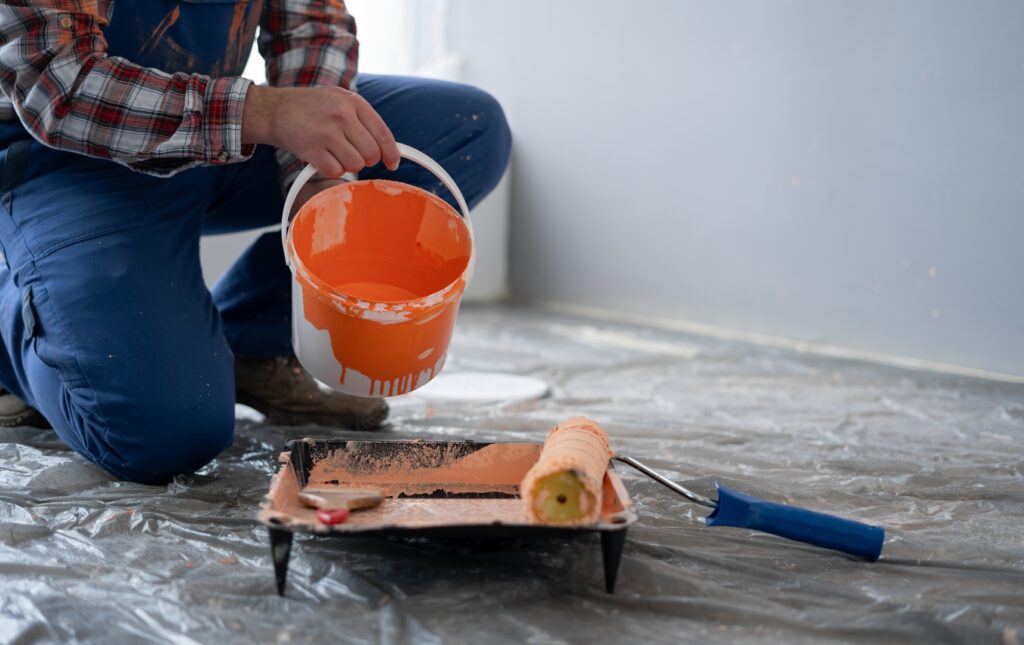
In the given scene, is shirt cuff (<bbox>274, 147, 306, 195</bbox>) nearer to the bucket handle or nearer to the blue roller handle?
the bucket handle

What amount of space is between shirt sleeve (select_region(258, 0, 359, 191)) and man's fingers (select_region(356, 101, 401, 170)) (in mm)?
315

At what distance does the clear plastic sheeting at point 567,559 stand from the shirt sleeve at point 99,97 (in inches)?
14.9

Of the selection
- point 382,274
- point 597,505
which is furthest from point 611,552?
point 382,274

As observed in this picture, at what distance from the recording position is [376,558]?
3.02 feet

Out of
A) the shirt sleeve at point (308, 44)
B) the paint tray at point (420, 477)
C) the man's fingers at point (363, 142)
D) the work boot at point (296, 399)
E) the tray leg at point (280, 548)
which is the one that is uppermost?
the shirt sleeve at point (308, 44)

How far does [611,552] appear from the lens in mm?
838

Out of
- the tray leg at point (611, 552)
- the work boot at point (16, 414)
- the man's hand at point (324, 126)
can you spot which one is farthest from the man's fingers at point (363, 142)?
the work boot at point (16, 414)

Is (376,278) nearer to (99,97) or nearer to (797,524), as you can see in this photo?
(99,97)

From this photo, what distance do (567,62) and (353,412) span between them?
1490mm

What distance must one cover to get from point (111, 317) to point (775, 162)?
60.2 inches

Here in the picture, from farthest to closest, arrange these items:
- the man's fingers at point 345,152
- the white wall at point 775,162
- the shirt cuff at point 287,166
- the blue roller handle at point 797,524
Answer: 1. the white wall at point 775,162
2. the shirt cuff at point 287,166
3. the man's fingers at point 345,152
4. the blue roller handle at point 797,524

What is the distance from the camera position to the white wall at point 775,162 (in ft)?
6.10

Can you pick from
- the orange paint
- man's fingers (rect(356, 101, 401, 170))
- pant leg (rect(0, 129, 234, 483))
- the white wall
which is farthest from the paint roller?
the white wall

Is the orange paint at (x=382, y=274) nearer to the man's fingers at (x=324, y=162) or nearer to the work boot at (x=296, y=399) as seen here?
the man's fingers at (x=324, y=162)
